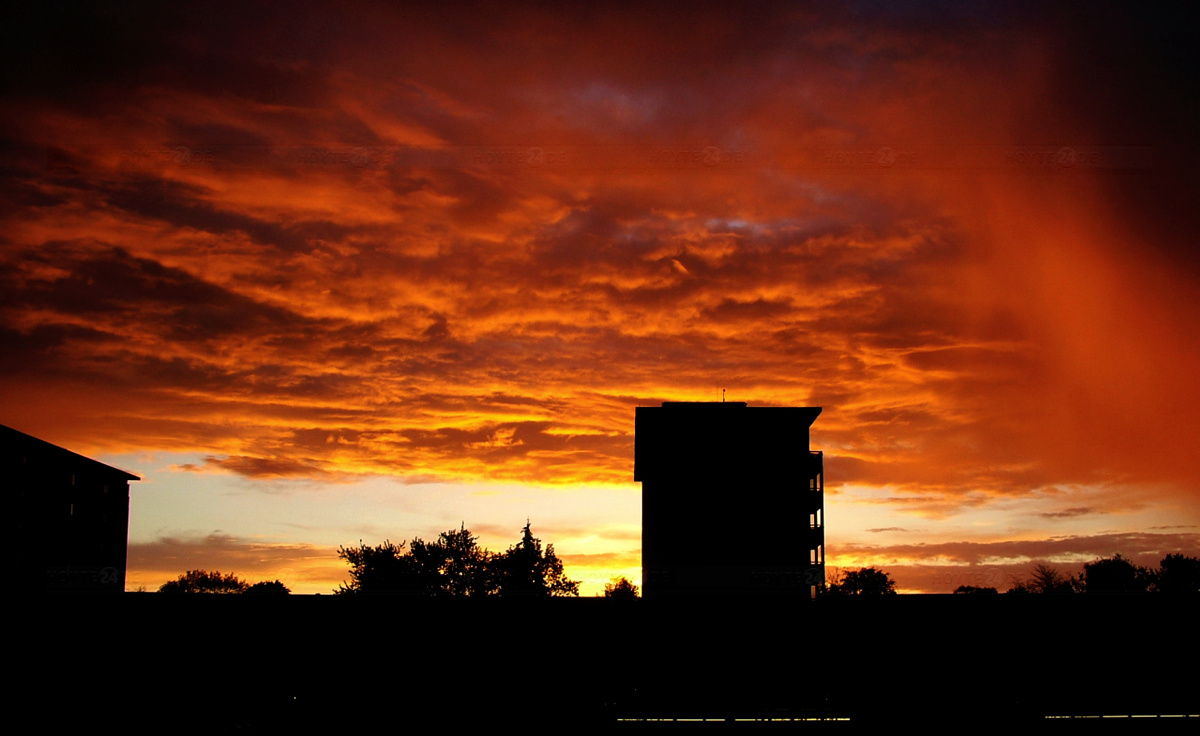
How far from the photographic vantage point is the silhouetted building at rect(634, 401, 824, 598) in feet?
204

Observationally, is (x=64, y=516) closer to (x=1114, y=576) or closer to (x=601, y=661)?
(x=601, y=661)

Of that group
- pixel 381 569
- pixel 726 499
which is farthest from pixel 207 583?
pixel 726 499

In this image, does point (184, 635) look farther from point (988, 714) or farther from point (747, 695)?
point (988, 714)

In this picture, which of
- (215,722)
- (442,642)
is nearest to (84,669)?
(215,722)

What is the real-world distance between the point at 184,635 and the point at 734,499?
3827cm

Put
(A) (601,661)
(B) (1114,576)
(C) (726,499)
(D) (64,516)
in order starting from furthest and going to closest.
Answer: (B) (1114,576) < (D) (64,516) < (C) (726,499) < (A) (601,661)

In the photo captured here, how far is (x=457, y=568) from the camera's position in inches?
4899

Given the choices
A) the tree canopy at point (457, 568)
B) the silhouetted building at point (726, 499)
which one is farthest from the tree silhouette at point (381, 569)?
the silhouetted building at point (726, 499)

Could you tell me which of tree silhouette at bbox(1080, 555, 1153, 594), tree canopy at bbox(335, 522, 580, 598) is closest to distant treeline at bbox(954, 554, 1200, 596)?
tree silhouette at bbox(1080, 555, 1153, 594)

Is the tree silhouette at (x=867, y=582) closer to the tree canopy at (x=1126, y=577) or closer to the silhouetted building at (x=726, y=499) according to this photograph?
the tree canopy at (x=1126, y=577)

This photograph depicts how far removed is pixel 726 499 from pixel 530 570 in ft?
191

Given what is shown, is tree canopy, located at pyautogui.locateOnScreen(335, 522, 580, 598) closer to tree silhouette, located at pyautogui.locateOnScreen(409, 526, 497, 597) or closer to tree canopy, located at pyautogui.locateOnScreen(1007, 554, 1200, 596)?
tree silhouette, located at pyautogui.locateOnScreen(409, 526, 497, 597)

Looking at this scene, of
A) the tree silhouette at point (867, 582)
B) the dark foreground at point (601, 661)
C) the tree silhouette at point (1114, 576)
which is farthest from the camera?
the tree silhouette at point (867, 582)

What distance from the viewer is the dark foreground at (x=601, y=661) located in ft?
109
